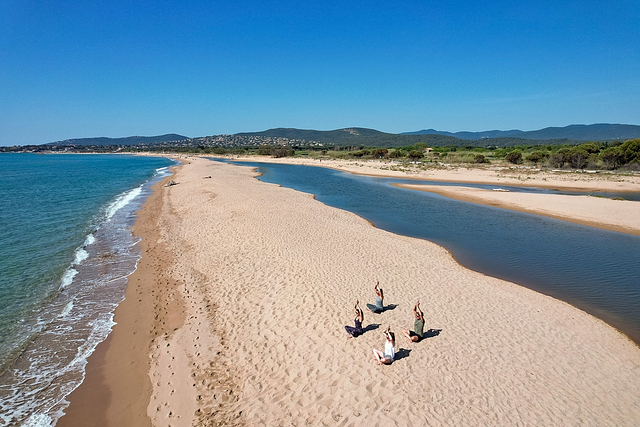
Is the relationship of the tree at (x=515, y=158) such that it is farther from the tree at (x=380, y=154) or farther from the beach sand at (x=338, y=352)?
the beach sand at (x=338, y=352)

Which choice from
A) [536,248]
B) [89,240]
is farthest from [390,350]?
[89,240]

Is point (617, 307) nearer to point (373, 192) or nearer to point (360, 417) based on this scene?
point (360, 417)

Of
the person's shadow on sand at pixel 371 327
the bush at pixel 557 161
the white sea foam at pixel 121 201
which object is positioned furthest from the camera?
the bush at pixel 557 161

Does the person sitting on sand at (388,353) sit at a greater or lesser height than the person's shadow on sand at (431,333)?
greater

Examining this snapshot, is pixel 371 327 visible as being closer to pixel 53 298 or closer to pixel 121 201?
pixel 53 298

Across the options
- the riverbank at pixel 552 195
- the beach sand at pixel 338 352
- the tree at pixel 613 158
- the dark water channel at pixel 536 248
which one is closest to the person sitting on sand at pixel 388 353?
the beach sand at pixel 338 352

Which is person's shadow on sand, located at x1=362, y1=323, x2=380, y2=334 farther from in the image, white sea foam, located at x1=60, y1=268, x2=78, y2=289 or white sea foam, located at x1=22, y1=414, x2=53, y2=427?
white sea foam, located at x1=60, y1=268, x2=78, y2=289

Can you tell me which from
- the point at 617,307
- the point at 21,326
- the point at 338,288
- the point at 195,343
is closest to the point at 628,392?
the point at 617,307
